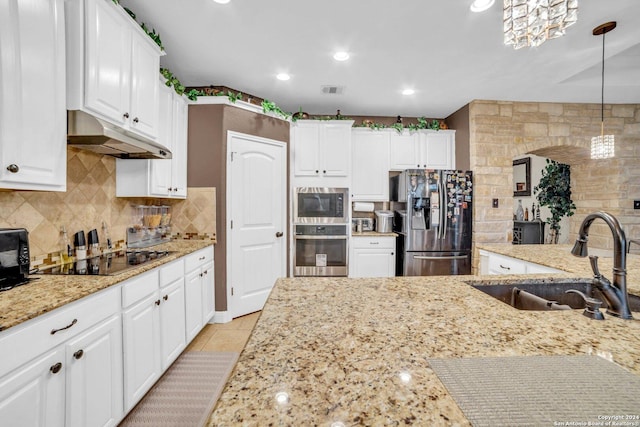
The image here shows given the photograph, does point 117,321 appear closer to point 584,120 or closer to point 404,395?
point 404,395

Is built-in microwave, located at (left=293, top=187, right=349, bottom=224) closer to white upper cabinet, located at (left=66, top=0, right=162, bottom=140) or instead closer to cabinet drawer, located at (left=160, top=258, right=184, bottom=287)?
cabinet drawer, located at (left=160, top=258, right=184, bottom=287)

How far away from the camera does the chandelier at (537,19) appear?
1315mm

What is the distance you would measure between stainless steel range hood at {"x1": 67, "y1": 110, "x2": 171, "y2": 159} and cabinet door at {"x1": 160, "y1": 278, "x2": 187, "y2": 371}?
0.98 m

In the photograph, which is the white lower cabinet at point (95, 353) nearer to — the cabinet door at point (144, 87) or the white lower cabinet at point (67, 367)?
the white lower cabinet at point (67, 367)

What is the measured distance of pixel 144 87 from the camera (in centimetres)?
202

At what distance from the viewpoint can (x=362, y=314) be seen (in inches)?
36.4

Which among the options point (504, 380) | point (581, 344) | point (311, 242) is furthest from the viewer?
point (311, 242)

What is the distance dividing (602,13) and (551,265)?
1.80 metres

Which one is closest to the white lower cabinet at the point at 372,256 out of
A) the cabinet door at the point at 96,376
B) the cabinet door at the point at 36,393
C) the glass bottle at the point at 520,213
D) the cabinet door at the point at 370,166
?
the cabinet door at the point at 370,166

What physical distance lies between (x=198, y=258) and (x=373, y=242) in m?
2.12

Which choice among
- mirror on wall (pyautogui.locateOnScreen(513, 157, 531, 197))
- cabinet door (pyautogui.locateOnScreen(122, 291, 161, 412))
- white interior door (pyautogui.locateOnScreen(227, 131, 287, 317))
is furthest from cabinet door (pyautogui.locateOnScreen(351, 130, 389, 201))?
mirror on wall (pyautogui.locateOnScreen(513, 157, 531, 197))

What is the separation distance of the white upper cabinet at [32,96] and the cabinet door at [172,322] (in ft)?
3.11

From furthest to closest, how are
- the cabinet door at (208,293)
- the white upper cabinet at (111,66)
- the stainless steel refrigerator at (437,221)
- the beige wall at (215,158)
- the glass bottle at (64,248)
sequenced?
the stainless steel refrigerator at (437,221)
the beige wall at (215,158)
the cabinet door at (208,293)
the glass bottle at (64,248)
the white upper cabinet at (111,66)

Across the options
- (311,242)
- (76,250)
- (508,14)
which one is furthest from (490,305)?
(311,242)
